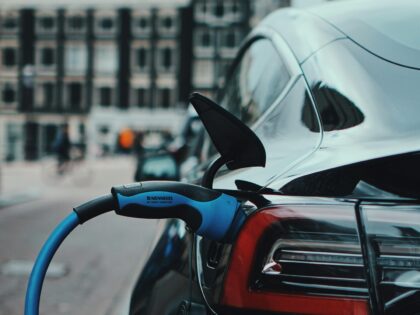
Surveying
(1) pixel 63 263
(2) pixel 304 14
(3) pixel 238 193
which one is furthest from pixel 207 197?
(1) pixel 63 263

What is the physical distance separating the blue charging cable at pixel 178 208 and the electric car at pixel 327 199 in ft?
0.11

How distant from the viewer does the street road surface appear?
13.7 ft

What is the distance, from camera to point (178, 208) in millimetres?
1055

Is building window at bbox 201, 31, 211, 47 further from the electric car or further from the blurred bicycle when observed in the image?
the electric car

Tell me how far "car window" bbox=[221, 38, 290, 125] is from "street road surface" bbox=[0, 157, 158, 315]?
2.40ft

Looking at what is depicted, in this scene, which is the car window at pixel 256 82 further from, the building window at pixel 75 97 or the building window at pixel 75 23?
the building window at pixel 75 23

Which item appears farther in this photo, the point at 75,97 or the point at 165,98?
the point at 75,97

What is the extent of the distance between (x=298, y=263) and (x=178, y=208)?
0.24 m

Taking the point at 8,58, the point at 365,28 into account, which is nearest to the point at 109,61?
the point at 8,58

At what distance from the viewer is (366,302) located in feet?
2.96

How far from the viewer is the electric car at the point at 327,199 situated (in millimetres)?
925

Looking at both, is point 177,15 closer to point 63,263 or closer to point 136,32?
point 136,32

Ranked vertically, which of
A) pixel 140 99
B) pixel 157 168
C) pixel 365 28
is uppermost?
pixel 365 28

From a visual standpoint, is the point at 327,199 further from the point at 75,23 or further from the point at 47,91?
the point at 75,23
